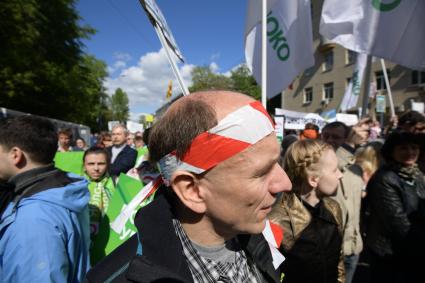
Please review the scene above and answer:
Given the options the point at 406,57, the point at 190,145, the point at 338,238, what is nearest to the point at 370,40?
the point at 406,57

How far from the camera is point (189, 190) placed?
3.57ft

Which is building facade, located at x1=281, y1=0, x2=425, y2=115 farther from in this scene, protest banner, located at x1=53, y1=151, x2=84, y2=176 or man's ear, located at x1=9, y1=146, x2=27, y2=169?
man's ear, located at x1=9, y1=146, x2=27, y2=169

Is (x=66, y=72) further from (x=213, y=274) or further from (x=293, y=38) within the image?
(x=213, y=274)

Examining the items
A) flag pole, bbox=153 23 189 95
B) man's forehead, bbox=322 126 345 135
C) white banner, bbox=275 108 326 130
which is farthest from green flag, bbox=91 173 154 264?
white banner, bbox=275 108 326 130

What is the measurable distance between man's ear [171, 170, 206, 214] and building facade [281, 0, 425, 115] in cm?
2078

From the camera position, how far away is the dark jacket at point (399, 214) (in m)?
2.68

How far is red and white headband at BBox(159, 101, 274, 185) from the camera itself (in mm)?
1007

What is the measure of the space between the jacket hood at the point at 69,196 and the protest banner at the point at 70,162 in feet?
5.83

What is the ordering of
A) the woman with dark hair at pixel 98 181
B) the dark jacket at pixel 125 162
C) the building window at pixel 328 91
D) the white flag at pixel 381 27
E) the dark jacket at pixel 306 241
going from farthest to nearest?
the building window at pixel 328 91 < the dark jacket at pixel 125 162 < the woman with dark hair at pixel 98 181 < the white flag at pixel 381 27 < the dark jacket at pixel 306 241

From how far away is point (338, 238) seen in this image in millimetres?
2160

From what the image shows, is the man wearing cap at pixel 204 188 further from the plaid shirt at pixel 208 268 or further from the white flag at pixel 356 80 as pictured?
the white flag at pixel 356 80

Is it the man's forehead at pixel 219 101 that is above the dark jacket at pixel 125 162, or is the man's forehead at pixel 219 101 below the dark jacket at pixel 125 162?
above

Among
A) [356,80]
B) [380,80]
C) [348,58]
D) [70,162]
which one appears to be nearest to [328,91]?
[348,58]

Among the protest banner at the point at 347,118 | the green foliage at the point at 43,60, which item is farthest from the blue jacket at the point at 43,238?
the green foliage at the point at 43,60
